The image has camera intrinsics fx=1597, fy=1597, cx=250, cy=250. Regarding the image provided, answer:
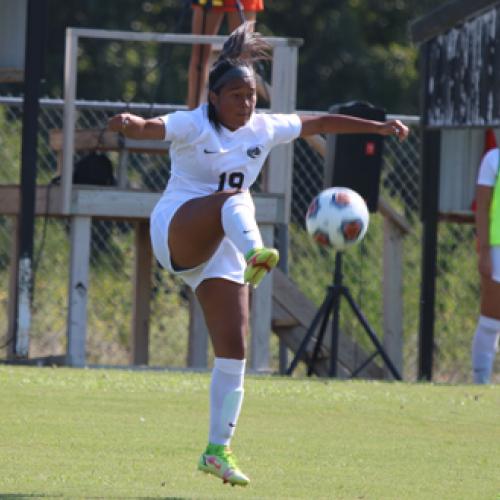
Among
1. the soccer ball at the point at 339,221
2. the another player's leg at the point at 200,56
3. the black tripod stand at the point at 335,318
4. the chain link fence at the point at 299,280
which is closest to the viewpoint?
the soccer ball at the point at 339,221

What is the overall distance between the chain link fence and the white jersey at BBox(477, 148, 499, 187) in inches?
120

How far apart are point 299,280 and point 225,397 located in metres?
8.53

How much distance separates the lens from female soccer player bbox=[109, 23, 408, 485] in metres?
7.14

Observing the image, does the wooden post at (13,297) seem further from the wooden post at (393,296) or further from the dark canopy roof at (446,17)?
the dark canopy roof at (446,17)

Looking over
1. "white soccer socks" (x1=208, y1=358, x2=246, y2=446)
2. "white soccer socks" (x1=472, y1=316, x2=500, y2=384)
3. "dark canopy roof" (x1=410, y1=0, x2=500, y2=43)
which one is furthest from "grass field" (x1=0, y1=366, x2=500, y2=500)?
"dark canopy roof" (x1=410, y1=0, x2=500, y2=43)

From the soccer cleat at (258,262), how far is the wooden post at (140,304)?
297 inches

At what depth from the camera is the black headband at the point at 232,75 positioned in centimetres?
748

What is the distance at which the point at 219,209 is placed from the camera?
23.5ft

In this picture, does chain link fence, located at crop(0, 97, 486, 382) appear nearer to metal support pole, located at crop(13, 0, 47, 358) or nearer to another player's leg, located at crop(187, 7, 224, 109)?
another player's leg, located at crop(187, 7, 224, 109)

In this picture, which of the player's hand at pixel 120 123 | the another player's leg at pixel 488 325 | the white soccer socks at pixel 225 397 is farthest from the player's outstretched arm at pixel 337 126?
the another player's leg at pixel 488 325

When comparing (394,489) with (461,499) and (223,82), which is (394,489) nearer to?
(461,499)

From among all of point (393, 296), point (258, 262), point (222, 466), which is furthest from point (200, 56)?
point (222, 466)

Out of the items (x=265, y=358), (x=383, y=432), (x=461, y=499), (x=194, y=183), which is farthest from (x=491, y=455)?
(x=265, y=358)

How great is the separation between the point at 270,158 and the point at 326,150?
18.6 inches
